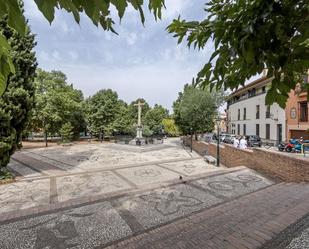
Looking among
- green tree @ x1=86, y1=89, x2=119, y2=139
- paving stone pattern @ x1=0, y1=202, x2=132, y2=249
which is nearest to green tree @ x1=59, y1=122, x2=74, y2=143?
green tree @ x1=86, y1=89, x2=119, y2=139

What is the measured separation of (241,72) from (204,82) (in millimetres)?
321

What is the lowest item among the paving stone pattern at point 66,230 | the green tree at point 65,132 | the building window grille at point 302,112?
the paving stone pattern at point 66,230

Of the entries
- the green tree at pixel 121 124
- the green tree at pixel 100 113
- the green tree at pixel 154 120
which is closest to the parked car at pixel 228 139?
the green tree at pixel 121 124

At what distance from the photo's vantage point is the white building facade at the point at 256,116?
26641 mm

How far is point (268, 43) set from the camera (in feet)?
5.19

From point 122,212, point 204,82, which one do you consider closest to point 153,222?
point 122,212

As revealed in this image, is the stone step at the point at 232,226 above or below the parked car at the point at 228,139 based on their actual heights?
below

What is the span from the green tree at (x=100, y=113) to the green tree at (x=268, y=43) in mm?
33938

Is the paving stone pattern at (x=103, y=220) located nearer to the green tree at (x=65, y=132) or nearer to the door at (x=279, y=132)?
the door at (x=279, y=132)

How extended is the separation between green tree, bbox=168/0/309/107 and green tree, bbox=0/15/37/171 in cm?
893

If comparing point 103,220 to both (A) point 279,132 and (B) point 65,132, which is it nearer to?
(B) point 65,132

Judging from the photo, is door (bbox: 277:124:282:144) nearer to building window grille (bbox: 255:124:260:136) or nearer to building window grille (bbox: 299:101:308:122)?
building window grille (bbox: 299:101:308:122)

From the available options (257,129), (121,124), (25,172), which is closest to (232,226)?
(25,172)

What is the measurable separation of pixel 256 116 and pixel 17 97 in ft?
100
